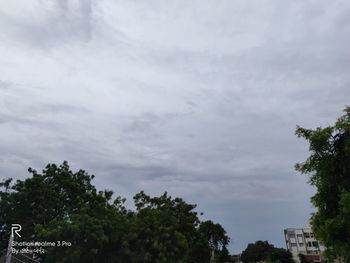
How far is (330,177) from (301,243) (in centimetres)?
9024

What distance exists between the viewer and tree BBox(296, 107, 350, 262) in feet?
44.8

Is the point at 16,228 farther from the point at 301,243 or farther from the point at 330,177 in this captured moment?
the point at 301,243

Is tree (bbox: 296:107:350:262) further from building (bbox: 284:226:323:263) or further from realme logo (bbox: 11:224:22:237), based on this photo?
building (bbox: 284:226:323:263)

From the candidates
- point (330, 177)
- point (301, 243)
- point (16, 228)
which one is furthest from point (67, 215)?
point (301, 243)

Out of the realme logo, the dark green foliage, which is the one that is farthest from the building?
the realme logo

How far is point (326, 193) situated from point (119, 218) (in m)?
14.2

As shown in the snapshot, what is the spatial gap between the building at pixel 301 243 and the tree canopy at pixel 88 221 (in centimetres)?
6938

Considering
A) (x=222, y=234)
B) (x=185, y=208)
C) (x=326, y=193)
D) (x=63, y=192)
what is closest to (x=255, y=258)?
(x=222, y=234)

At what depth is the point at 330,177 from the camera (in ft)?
47.1

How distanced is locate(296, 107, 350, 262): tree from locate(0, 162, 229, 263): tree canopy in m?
12.2

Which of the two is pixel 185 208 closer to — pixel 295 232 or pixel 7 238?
pixel 7 238

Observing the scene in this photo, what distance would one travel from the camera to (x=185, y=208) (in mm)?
33969

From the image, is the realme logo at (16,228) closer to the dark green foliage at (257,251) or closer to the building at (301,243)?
the dark green foliage at (257,251)

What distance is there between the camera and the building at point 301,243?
91812 millimetres
